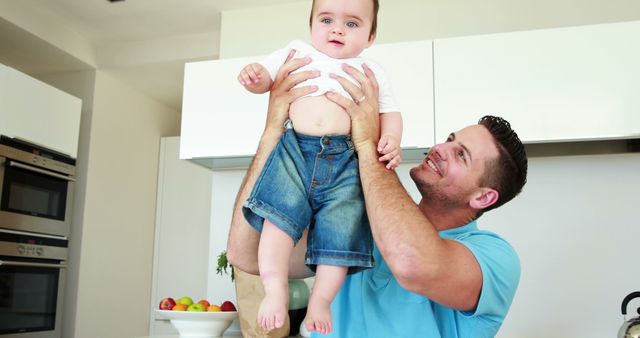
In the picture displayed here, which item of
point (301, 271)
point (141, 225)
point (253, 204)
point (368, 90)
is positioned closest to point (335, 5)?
point (368, 90)

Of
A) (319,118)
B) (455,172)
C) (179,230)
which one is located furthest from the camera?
(179,230)

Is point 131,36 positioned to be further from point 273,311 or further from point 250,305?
point 273,311

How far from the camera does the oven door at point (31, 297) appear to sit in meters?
3.02

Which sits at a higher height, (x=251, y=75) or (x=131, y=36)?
(x=131, y=36)

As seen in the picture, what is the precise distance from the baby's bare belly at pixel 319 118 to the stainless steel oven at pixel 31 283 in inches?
93.2

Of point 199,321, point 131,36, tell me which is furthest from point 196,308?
point 131,36

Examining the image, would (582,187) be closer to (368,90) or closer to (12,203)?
(368,90)

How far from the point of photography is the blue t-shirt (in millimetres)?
1274

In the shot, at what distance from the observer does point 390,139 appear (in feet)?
3.99

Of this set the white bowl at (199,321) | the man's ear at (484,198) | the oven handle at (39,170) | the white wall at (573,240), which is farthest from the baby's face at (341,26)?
the oven handle at (39,170)

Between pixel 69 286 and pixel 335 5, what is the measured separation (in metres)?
3.21

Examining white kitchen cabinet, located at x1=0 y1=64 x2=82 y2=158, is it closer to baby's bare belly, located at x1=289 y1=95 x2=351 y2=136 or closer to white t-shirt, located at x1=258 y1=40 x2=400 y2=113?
white t-shirt, located at x1=258 y1=40 x2=400 y2=113

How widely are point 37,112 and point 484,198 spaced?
8.58ft

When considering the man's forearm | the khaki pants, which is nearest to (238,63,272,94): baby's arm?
the man's forearm
